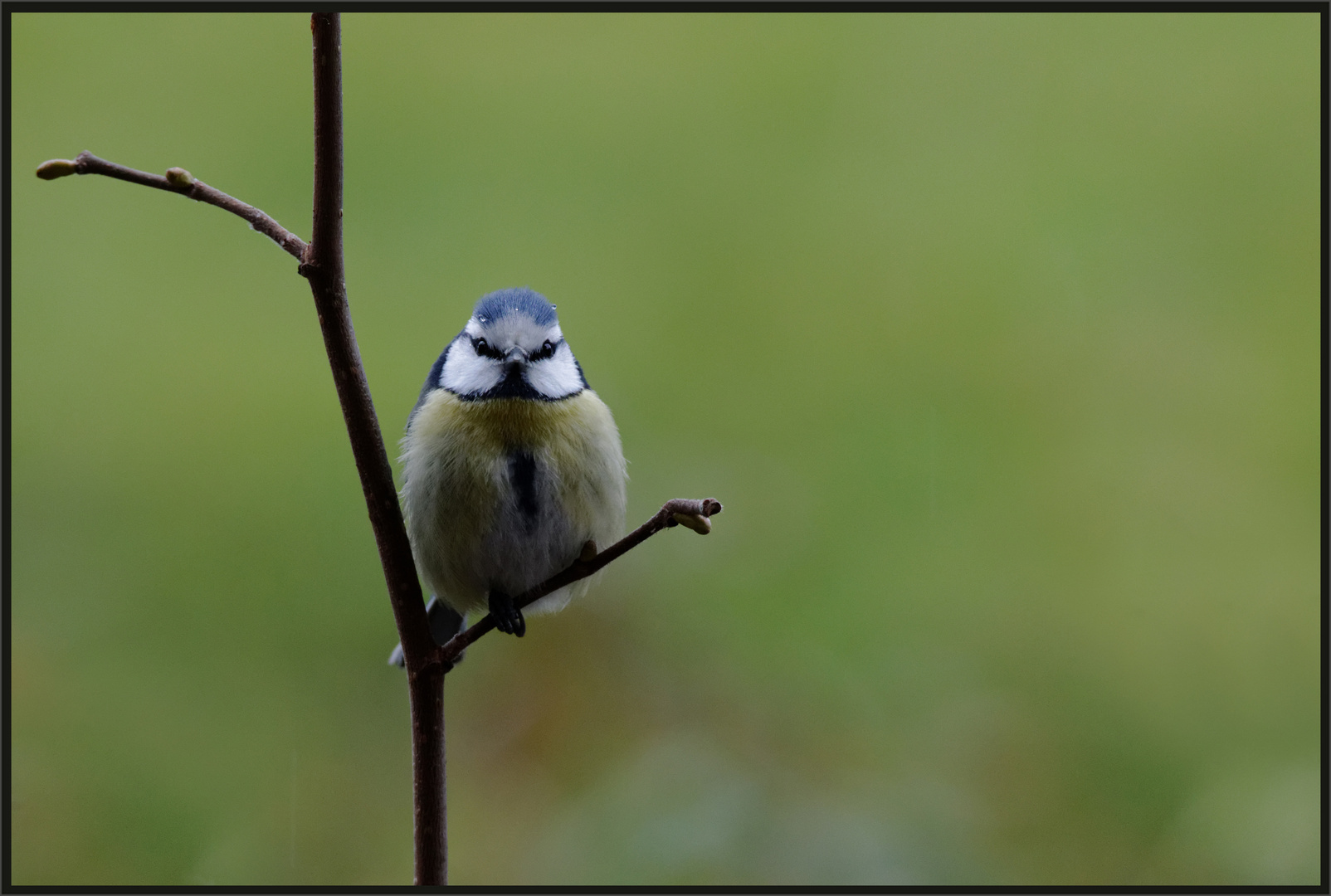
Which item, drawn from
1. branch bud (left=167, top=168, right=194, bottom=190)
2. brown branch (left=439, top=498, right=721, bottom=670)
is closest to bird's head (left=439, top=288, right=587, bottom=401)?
brown branch (left=439, top=498, right=721, bottom=670)

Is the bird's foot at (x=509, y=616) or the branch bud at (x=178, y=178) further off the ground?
the branch bud at (x=178, y=178)

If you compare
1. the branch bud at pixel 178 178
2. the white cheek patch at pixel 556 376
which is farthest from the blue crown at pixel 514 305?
the branch bud at pixel 178 178

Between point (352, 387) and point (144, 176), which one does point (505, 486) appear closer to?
point (352, 387)

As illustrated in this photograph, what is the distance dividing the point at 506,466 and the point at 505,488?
0.10ft

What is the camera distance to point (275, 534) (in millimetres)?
2912

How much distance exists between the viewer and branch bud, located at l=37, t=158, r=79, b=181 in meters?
0.94

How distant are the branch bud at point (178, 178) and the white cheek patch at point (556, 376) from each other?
770 mm

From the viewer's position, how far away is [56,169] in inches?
37.3

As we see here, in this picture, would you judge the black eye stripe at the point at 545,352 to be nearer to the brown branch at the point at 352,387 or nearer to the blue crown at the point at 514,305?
the blue crown at the point at 514,305

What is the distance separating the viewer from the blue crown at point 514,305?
5.28 feet

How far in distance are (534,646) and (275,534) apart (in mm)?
797

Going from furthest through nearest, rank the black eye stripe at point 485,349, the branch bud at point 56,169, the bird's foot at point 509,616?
the black eye stripe at point 485,349 → the bird's foot at point 509,616 → the branch bud at point 56,169

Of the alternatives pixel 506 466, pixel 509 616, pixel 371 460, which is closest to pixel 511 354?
pixel 506 466

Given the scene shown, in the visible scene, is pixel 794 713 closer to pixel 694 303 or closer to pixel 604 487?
pixel 604 487
